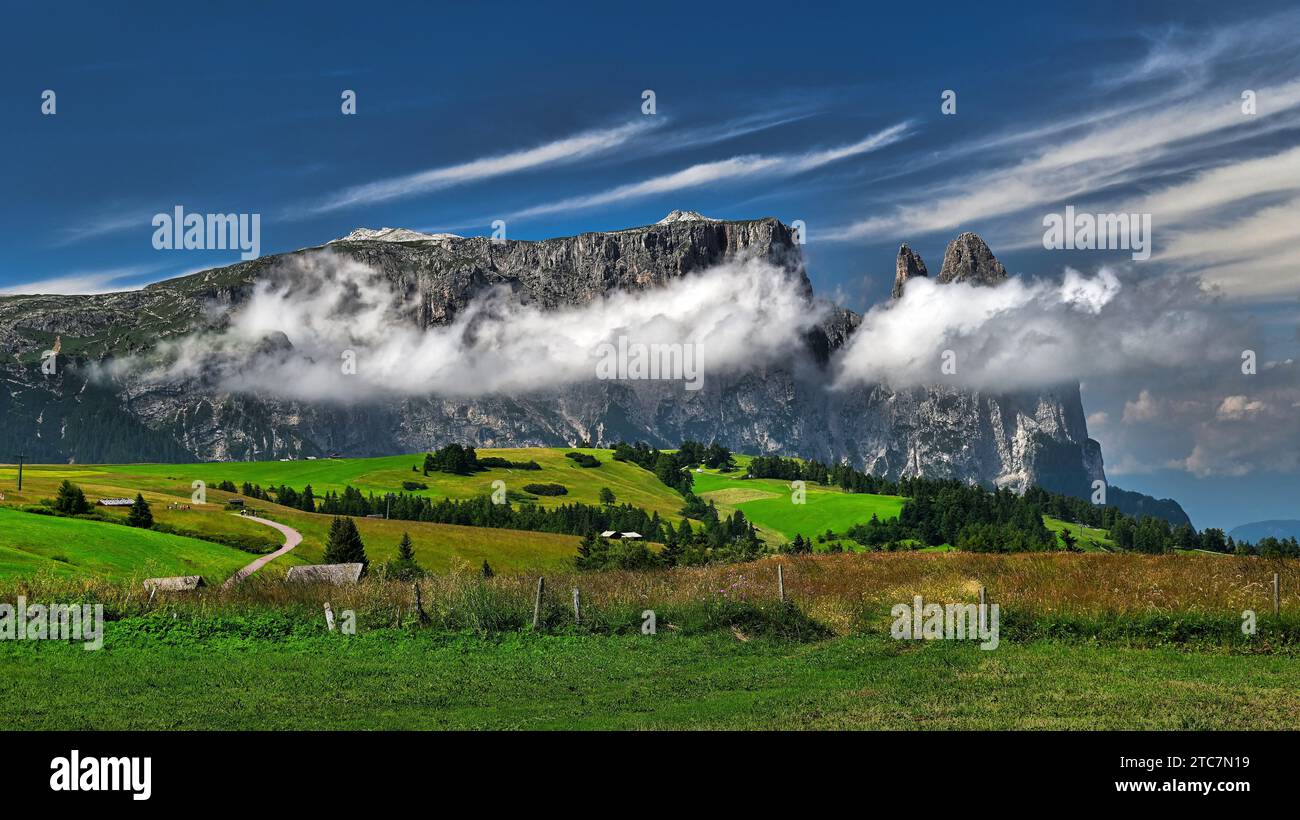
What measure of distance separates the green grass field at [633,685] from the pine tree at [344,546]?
6742cm

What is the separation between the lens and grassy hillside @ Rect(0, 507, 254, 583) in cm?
6159

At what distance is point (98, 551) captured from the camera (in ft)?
240

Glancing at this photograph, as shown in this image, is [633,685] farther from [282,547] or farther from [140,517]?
[282,547]

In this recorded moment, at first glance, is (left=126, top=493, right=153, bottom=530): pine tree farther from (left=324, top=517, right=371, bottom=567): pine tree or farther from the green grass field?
the green grass field

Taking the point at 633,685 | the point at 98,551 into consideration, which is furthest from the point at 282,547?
the point at 633,685

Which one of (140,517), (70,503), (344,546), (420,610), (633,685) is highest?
(420,610)

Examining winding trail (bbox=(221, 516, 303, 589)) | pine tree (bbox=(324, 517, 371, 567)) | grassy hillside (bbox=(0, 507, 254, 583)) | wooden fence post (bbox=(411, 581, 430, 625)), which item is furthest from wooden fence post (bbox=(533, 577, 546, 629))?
pine tree (bbox=(324, 517, 371, 567))

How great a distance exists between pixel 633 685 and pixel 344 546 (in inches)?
3139

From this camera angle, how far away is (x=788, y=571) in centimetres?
4438

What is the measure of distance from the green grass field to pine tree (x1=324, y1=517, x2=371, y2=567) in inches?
2654

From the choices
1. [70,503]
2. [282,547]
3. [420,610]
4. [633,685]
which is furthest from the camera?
[282,547]

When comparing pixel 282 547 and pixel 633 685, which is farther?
pixel 282 547

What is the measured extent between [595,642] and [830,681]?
9.86 m

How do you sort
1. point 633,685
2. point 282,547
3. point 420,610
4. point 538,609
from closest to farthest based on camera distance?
point 633,685 < point 538,609 < point 420,610 < point 282,547
